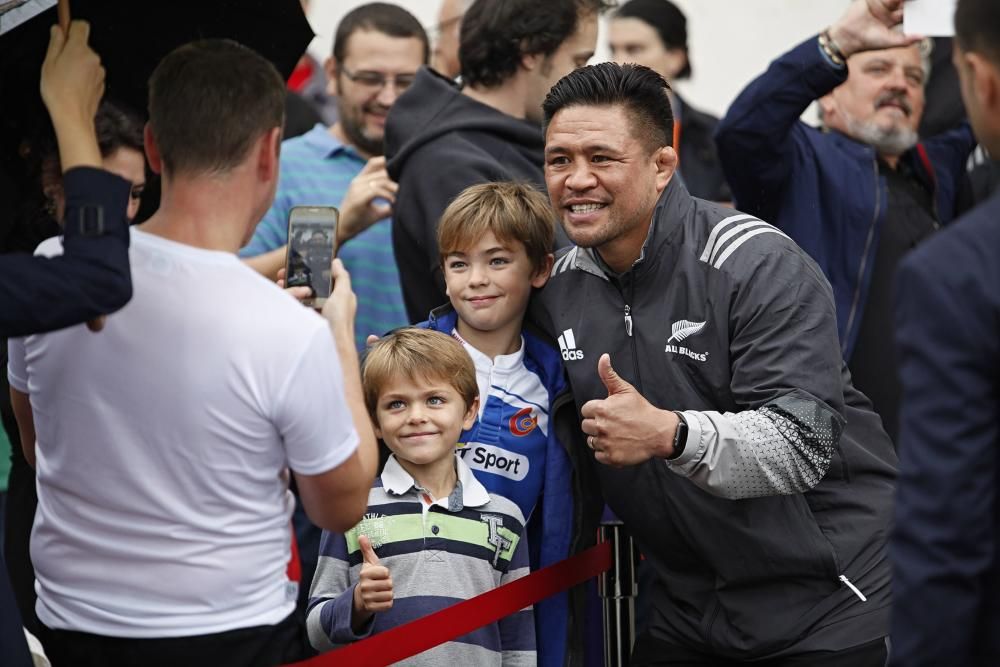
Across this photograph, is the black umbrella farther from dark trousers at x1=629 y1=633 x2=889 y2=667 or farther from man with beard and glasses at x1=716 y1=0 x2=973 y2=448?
man with beard and glasses at x1=716 y1=0 x2=973 y2=448

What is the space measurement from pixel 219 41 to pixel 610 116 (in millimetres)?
1083

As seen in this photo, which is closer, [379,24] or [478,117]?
[478,117]

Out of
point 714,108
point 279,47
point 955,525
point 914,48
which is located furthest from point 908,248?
point 714,108

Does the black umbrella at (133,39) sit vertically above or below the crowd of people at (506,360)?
above

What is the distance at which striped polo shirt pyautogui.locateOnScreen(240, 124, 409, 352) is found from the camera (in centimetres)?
489

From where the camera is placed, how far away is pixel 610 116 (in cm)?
336

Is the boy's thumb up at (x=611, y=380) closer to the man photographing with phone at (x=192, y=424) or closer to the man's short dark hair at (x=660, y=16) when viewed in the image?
the man photographing with phone at (x=192, y=424)

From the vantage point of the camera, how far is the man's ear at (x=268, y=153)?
252 centimetres

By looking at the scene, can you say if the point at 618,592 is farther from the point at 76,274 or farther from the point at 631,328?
the point at 76,274

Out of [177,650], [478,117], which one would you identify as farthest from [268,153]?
[478,117]

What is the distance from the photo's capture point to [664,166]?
11.2ft

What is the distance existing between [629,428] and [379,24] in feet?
9.21

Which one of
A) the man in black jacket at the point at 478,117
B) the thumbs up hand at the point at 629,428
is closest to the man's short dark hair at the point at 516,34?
the man in black jacket at the point at 478,117

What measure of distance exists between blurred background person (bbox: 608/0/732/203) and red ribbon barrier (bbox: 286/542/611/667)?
3372mm
